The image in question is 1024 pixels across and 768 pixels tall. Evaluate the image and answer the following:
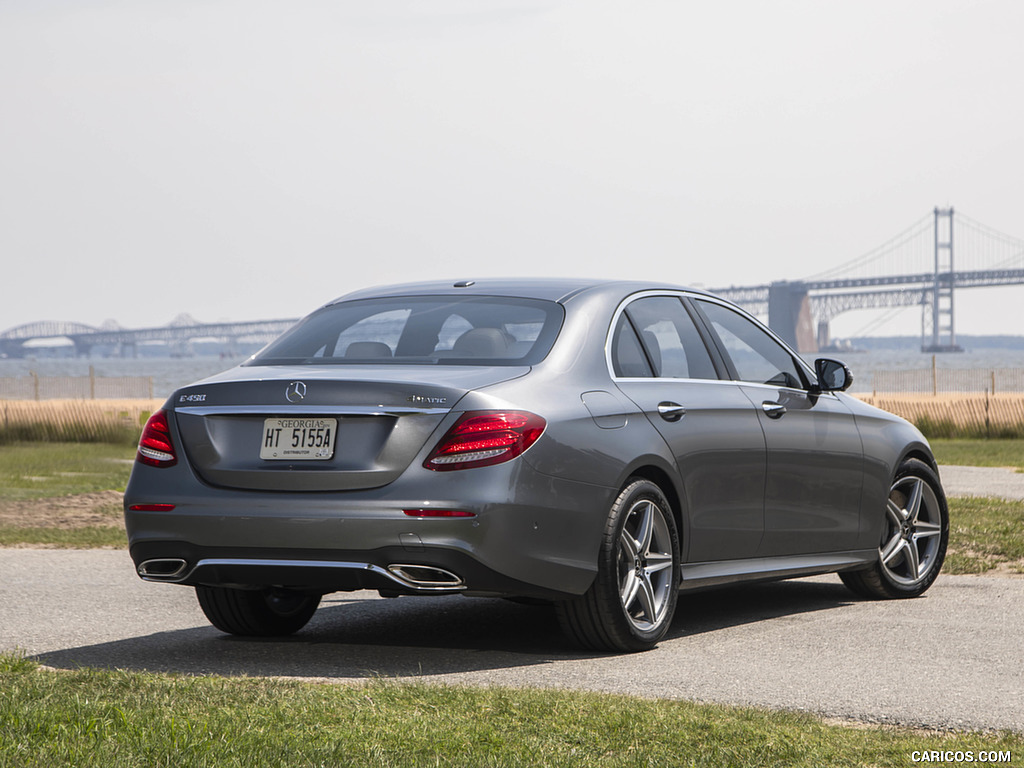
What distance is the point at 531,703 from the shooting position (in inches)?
191

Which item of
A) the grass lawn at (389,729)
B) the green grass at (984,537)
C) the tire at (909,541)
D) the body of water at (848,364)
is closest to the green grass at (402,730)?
the grass lawn at (389,729)

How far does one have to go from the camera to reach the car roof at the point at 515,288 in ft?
21.8

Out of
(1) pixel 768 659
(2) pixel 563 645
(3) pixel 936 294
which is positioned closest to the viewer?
(1) pixel 768 659

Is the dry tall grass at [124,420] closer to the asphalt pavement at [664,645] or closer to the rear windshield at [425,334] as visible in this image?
the asphalt pavement at [664,645]

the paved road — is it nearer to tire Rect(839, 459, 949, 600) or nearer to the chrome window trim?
tire Rect(839, 459, 949, 600)

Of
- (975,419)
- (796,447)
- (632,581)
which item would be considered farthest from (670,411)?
(975,419)

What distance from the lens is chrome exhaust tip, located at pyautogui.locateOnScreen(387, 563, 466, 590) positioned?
5578 millimetres

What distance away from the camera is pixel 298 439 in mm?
5750

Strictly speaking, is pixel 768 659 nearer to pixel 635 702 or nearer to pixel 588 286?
pixel 635 702

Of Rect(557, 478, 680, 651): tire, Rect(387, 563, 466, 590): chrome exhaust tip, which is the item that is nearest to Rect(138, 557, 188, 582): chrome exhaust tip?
Rect(387, 563, 466, 590): chrome exhaust tip

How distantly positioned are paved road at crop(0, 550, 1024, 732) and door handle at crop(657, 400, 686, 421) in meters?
1.00

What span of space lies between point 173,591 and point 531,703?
14.2ft

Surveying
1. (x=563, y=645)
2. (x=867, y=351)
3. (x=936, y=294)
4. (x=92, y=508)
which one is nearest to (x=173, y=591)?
(x=563, y=645)

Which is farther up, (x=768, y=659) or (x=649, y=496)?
(x=649, y=496)
